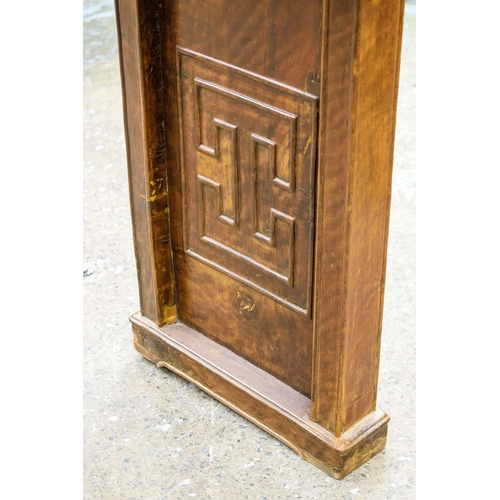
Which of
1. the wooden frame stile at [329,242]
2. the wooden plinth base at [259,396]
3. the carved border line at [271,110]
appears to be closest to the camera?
the wooden frame stile at [329,242]

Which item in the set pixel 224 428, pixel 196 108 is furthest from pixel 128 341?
pixel 196 108

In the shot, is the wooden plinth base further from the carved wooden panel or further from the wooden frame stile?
the carved wooden panel

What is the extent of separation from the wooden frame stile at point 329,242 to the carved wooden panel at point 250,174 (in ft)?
0.30

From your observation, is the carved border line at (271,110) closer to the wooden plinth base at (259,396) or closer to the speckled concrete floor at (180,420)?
the wooden plinth base at (259,396)

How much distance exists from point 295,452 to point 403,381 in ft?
1.51

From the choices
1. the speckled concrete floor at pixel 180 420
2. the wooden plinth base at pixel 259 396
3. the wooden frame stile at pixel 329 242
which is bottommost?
the speckled concrete floor at pixel 180 420

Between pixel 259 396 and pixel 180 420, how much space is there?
0.27 metres

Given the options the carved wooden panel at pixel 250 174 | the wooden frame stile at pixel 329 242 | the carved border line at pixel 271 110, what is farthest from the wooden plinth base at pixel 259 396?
the carved border line at pixel 271 110

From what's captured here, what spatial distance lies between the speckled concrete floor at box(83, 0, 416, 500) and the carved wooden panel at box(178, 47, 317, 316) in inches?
17.9

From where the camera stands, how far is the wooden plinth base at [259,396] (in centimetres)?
245

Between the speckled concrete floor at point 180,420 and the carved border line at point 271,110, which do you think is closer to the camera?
the carved border line at point 271,110

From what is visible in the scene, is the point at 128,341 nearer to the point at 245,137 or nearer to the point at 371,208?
the point at 245,137

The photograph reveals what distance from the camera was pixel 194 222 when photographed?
102 inches

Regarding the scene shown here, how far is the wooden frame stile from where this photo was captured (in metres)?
1.96
